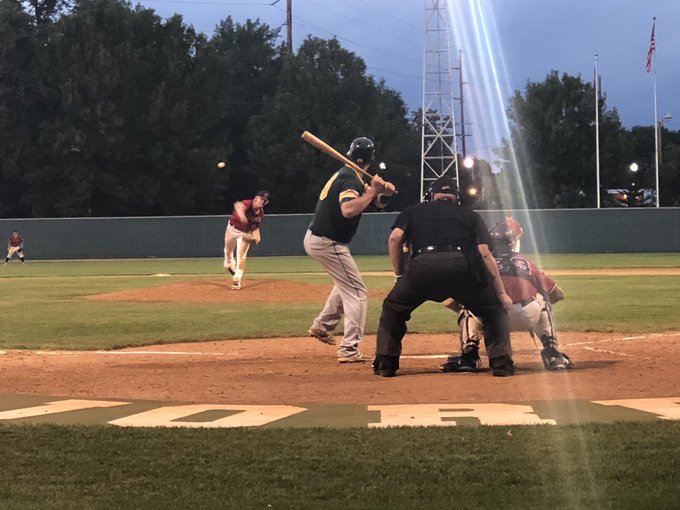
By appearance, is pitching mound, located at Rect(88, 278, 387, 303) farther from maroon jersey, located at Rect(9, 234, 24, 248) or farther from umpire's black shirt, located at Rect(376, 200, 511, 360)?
maroon jersey, located at Rect(9, 234, 24, 248)

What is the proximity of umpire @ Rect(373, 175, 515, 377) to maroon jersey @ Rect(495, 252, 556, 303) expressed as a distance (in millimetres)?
514

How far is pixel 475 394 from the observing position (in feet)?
26.8

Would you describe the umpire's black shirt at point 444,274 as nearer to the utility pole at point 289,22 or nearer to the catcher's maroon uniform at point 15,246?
the catcher's maroon uniform at point 15,246

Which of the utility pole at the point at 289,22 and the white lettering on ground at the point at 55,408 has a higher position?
the utility pole at the point at 289,22

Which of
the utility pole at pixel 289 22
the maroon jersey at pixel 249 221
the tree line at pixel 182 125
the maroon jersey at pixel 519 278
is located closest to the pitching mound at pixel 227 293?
the maroon jersey at pixel 249 221

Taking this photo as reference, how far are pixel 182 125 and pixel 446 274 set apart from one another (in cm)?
5697

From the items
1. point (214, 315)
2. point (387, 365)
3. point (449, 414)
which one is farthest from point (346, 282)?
point (214, 315)

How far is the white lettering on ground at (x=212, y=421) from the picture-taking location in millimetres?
6879

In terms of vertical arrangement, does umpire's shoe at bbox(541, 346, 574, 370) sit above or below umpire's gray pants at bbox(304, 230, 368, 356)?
below

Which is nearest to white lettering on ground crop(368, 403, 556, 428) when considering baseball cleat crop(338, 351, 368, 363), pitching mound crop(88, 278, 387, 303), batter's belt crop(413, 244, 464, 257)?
batter's belt crop(413, 244, 464, 257)

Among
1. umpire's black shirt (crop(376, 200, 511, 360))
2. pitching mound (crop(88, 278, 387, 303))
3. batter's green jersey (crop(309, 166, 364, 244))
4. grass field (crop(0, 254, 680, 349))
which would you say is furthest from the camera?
pitching mound (crop(88, 278, 387, 303))

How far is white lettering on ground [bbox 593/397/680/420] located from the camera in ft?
22.7

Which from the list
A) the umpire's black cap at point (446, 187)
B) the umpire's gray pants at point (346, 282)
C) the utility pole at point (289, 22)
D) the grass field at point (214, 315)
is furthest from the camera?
the utility pole at point (289, 22)

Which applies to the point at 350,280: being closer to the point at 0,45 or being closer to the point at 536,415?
the point at 536,415
